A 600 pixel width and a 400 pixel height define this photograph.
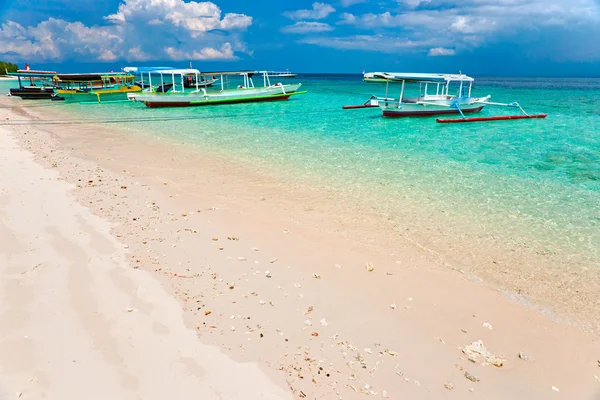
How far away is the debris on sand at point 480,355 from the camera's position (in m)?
3.93

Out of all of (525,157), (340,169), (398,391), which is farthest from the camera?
(525,157)

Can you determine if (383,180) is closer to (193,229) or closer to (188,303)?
(193,229)

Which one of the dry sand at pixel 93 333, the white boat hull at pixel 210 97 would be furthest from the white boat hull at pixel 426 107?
the dry sand at pixel 93 333

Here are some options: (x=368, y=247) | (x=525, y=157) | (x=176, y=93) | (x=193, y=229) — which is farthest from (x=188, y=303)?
(x=176, y=93)

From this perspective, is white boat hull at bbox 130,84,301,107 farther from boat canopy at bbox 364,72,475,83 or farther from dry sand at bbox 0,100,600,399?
dry sand at bbox 0,100,600,399

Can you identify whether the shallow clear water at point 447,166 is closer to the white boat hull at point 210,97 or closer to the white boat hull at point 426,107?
the white boat hull at point 426,107

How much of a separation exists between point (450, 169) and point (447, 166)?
440 millimetres

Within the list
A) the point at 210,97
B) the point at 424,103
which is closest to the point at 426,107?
the point at 424,103

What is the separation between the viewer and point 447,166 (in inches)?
508

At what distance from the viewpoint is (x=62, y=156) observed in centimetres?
1241

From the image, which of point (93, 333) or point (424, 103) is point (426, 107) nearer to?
point (424, 103)

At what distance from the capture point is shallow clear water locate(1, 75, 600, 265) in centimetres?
791

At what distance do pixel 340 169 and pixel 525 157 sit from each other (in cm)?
790

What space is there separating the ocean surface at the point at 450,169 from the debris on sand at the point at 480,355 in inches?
96.4
